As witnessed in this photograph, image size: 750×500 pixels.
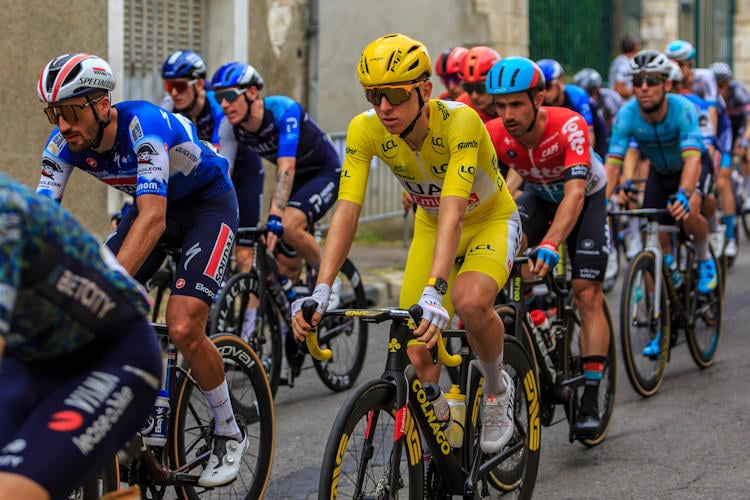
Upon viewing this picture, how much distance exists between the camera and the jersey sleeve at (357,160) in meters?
4.91

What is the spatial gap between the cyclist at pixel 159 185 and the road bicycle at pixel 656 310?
3.10 meters

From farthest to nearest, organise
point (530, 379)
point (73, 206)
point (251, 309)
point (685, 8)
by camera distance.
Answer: point (685, 8) → point (73, 206) → point (251, 309) → point (530, 379)

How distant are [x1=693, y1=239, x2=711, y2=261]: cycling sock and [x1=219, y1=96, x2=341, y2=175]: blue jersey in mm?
2564

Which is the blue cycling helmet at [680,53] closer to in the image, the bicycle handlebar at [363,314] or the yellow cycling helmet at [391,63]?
the yellow cycling helmet at [391,63]

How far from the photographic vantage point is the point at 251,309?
7273mm

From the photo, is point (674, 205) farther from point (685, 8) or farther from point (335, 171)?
point (685, 8)

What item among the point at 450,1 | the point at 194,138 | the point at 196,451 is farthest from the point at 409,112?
the point at 450,1

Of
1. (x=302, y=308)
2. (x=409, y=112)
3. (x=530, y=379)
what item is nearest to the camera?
(x=302, y=308)

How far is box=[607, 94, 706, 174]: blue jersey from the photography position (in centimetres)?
834

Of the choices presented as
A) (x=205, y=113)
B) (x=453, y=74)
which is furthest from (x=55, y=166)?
(x=453, y=74)

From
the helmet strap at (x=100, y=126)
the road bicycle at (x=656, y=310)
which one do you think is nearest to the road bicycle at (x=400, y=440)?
the helmet strap at (x=100, y=126)

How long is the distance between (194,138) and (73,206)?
Answer: 629 cm

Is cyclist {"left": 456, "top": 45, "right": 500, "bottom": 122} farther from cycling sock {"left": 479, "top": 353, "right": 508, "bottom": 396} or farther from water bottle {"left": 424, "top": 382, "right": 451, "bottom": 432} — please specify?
water bottle {"left": 424, "top": 382, "right": 451, "bottom": 432}

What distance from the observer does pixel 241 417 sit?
526 cm
